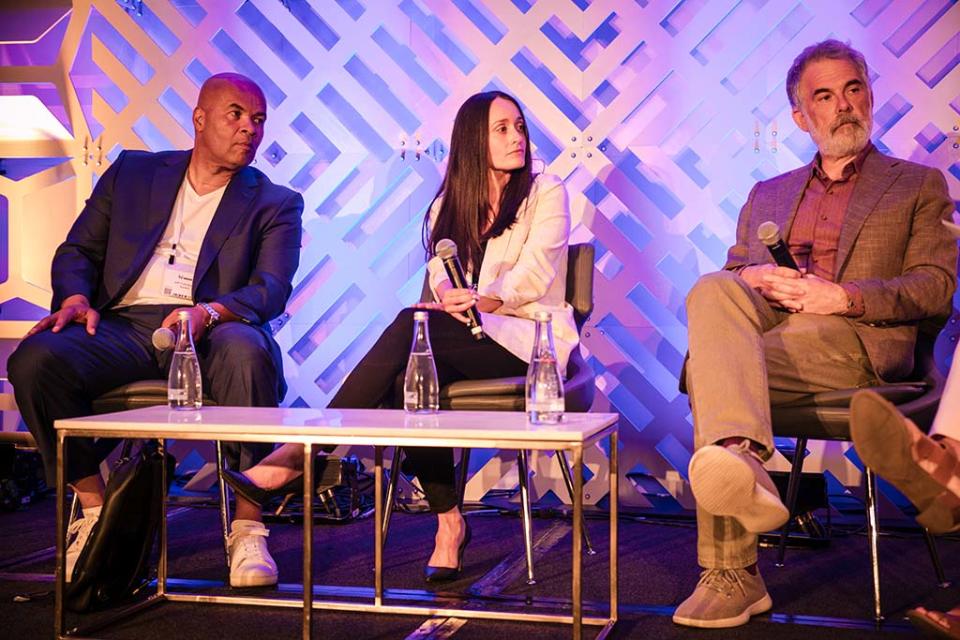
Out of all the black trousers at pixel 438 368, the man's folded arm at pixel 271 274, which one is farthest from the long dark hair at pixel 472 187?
the man's folded arm at pixel 271 274

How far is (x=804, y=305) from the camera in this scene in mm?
2145

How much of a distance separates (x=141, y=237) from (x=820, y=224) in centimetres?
193

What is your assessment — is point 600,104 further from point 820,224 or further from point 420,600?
point 420,600

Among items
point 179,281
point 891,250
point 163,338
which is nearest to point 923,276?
point 891,250

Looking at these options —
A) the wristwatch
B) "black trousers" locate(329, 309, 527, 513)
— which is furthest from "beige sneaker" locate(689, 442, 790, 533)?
the wristwatch

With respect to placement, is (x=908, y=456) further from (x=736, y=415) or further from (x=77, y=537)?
(x=77, y=537)

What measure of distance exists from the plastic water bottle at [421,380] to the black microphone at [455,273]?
0.94 ft

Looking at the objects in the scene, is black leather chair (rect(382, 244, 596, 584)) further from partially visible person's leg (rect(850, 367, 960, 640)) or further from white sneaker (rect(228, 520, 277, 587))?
partially visible person's leg (rect(850, 367, 960, 640))

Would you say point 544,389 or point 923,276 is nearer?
point 544,389

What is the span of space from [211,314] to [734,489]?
158 centimetres

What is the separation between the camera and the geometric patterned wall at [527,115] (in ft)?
10.7

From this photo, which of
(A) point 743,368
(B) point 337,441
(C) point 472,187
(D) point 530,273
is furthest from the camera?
(C) point 472,187

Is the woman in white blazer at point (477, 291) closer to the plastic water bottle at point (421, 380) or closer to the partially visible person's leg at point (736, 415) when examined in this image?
the plastic water bottle at point (421, 380)

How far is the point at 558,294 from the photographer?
2.72 metres
